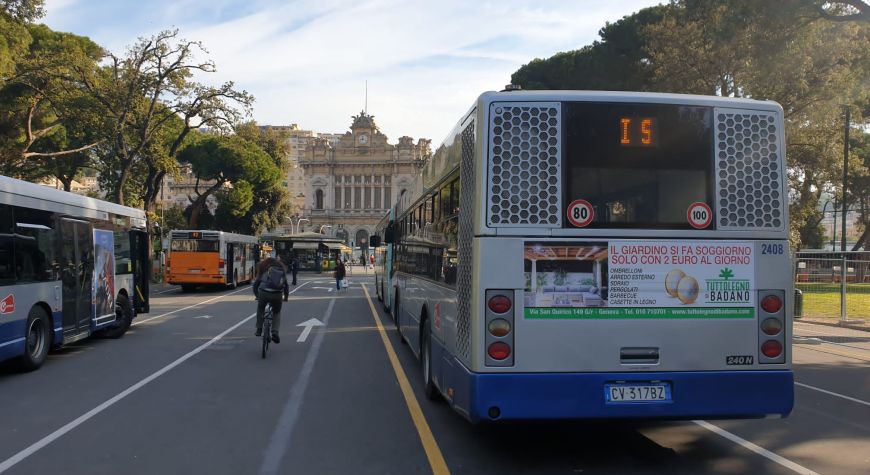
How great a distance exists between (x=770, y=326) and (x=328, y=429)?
163 inches

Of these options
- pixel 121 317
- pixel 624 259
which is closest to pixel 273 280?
pixel 121 317

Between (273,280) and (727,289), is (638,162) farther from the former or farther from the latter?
(273,280)

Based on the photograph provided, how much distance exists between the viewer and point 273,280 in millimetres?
12758

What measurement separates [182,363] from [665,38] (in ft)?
70.2

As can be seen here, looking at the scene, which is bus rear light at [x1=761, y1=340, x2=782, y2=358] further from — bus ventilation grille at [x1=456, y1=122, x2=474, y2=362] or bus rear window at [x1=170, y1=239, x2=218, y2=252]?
bus rear window at [x1=170, y1=239, x2=218, y2=252]

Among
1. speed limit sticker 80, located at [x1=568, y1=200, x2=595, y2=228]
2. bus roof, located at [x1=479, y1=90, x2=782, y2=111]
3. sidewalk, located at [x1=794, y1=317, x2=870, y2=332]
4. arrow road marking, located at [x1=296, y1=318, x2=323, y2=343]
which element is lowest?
sidewalk, located at [x1=794, y1=317, x2=870, y2=332]

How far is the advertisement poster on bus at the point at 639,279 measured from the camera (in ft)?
18.9

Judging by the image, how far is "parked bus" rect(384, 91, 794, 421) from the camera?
5715 mm

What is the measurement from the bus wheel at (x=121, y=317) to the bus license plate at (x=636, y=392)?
1216 centimetres

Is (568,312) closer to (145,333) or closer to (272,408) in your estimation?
(272,408)

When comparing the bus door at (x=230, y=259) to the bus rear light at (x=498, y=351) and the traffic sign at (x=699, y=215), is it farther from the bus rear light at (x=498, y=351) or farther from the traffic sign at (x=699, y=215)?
the traffic sign at (x=699, y=215)

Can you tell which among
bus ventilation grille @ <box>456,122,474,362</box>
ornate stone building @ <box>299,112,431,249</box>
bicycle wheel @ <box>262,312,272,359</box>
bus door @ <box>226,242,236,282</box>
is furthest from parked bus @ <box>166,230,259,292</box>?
ornate stone building @ <box>299,112,431,249</box>

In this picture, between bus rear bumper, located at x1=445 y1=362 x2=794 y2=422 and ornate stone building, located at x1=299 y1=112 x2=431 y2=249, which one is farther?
ornate stone building, located at x1=299 y1=112 x2=431 y2=249

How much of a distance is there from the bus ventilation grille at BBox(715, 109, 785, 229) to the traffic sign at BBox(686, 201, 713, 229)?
10 centimetres
